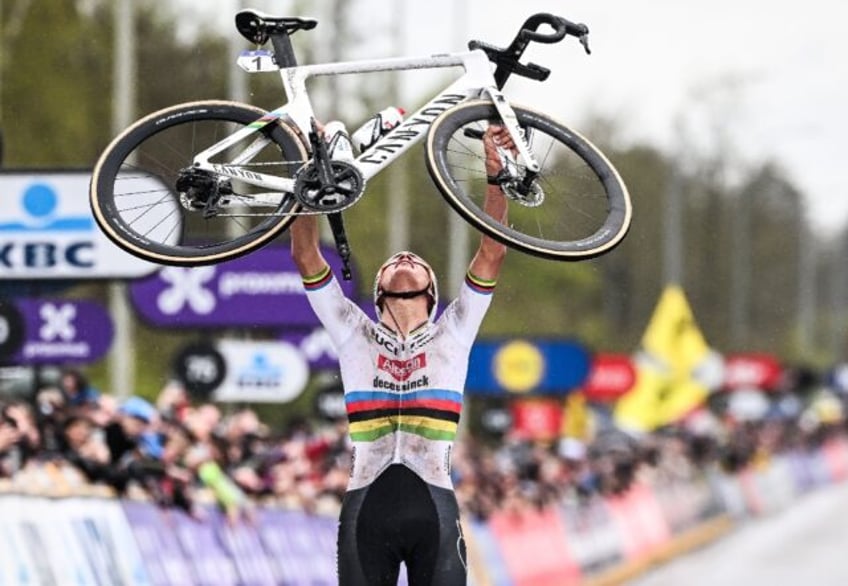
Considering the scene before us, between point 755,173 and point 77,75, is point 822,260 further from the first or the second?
point 77,75

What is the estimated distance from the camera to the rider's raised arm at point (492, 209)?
894cm

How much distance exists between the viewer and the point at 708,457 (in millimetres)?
40531

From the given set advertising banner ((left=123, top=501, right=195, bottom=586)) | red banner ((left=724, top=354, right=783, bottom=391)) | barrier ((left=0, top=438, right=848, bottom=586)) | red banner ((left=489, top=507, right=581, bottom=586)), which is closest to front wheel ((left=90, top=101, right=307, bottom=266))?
barrier ((left=0, top=438, right=848, bottom=586))

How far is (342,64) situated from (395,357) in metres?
1.18

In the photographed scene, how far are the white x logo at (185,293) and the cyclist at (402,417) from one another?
32.5 feet

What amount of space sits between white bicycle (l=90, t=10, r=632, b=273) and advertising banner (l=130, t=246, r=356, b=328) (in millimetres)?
9000

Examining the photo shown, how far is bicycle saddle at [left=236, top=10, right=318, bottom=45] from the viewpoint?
9.32 m

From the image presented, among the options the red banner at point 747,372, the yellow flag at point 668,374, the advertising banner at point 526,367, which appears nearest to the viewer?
the advertising banner at point 526,367

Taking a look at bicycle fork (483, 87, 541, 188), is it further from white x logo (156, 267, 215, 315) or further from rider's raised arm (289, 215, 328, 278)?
white x logo (156, 267, 215, 315)

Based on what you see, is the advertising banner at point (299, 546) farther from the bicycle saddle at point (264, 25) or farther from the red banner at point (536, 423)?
the red banner at point (536, 423)

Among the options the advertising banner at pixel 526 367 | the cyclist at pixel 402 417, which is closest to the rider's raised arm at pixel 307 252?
the cyclist at pixel 402 417

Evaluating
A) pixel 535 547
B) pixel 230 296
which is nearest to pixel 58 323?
pixel 230 296

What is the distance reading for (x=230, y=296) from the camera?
61.8ft

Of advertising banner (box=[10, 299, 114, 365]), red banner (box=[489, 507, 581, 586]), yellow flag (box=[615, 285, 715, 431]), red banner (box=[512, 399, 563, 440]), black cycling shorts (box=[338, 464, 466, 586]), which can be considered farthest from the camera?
yellow flag (box=[615, 285, 715, 431])
